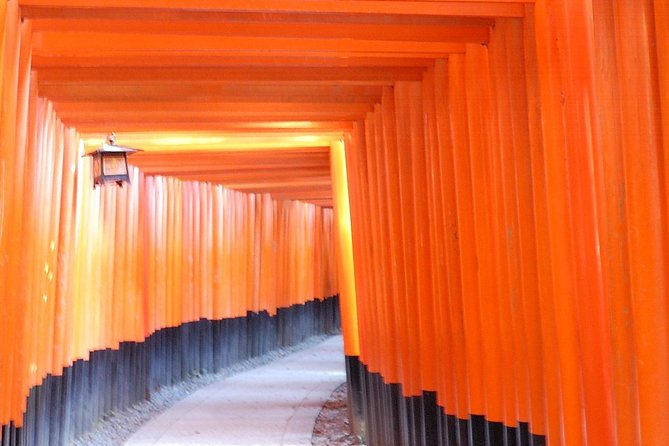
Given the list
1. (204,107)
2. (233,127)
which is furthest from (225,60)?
(233,127)

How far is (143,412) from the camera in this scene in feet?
32.5

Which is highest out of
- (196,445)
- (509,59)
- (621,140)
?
(509,59)

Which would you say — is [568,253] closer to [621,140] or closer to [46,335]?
[621,140]

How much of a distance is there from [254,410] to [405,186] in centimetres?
509

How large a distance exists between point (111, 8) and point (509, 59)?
2204 mm

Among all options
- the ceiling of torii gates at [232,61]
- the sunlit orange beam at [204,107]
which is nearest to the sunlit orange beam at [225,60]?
the ceiling of torii gates at [232,61]

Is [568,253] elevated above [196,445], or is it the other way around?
[568,253]

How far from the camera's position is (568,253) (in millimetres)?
3578

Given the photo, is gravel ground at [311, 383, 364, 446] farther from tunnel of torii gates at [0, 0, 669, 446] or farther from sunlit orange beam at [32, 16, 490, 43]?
sunlit orange beam at [32, 16, 490, 43]

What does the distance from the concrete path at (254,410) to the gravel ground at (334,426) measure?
101 mm

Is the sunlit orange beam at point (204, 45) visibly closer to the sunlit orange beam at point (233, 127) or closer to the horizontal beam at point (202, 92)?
the horizontal beam at point (202, 92)

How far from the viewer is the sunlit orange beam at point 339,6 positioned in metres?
4.09

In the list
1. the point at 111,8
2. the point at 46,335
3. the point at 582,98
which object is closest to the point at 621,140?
the point at 582,98

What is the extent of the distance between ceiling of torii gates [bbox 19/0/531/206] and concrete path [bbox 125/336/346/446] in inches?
128
